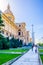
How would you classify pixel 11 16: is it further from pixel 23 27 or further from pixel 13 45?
pixel 13 45

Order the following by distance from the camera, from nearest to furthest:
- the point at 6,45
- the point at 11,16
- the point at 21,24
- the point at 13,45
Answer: the point at 6,45
the point at 13,45
the point at 11,16
the point at 21,24

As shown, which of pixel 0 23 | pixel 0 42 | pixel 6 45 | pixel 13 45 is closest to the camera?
pixel 0 23

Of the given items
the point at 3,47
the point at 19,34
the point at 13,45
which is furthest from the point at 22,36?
the point at 3,47

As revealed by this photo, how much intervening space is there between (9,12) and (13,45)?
39.6 metres

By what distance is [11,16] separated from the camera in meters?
90.1

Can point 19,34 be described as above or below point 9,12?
below

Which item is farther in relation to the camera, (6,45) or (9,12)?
(9,12)

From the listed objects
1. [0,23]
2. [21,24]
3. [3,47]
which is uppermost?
[21,24]

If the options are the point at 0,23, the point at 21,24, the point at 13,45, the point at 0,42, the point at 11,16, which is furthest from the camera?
the point at 21,24

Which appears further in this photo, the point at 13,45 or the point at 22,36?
the point at 22,36

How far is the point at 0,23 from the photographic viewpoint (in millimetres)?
25969

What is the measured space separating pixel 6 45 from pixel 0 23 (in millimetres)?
14692

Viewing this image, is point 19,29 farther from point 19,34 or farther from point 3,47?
point 3,47

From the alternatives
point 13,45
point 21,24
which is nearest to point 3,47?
point 13,45
